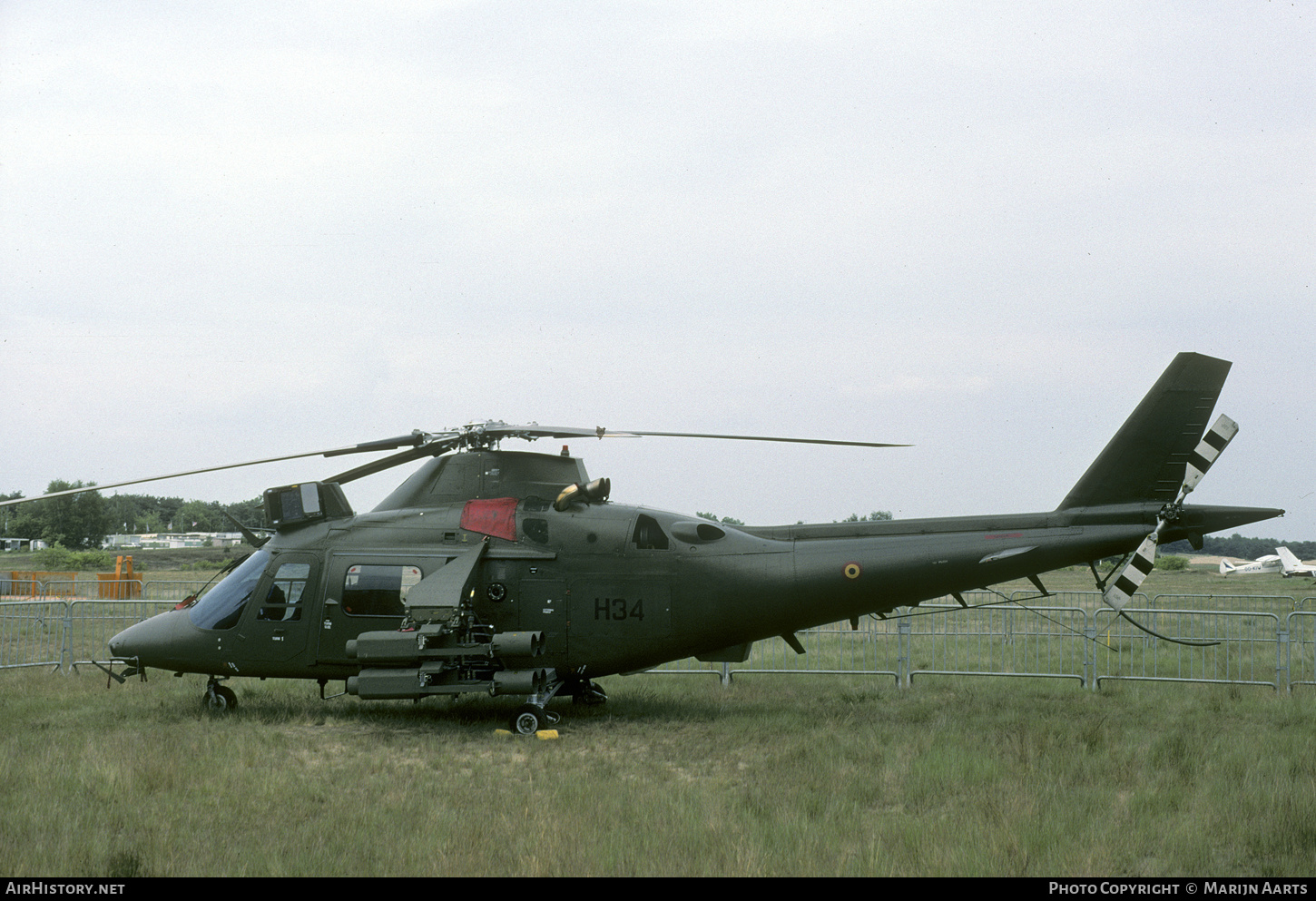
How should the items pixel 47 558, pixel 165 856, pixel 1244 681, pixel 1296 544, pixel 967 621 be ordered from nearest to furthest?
1. pixel 165 856
2. pixel 1244 681
3. pixel 967 621
4. pixel 47 558
5. pixel 1296 544

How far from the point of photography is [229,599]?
12.1 meters

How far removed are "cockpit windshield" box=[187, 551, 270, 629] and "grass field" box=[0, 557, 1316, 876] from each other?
3.98ft

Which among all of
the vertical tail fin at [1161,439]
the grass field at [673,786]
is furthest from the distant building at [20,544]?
the vertical tail fin at [1161,439]

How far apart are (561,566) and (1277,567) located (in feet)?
173

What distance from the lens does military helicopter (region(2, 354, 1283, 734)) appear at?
10.7 metres

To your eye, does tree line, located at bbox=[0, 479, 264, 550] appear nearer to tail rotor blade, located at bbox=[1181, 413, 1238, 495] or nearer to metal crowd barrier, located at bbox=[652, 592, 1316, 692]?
metal crowd barrier, located at bbox=[652, 592, 1316, 692]

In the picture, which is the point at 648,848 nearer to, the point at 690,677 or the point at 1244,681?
the point at 690,677

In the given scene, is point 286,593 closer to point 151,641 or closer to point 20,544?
point 151,641

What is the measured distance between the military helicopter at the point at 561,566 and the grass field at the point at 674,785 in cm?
85

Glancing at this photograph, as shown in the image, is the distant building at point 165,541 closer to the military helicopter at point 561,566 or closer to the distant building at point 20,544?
the distant building at point 20,544
